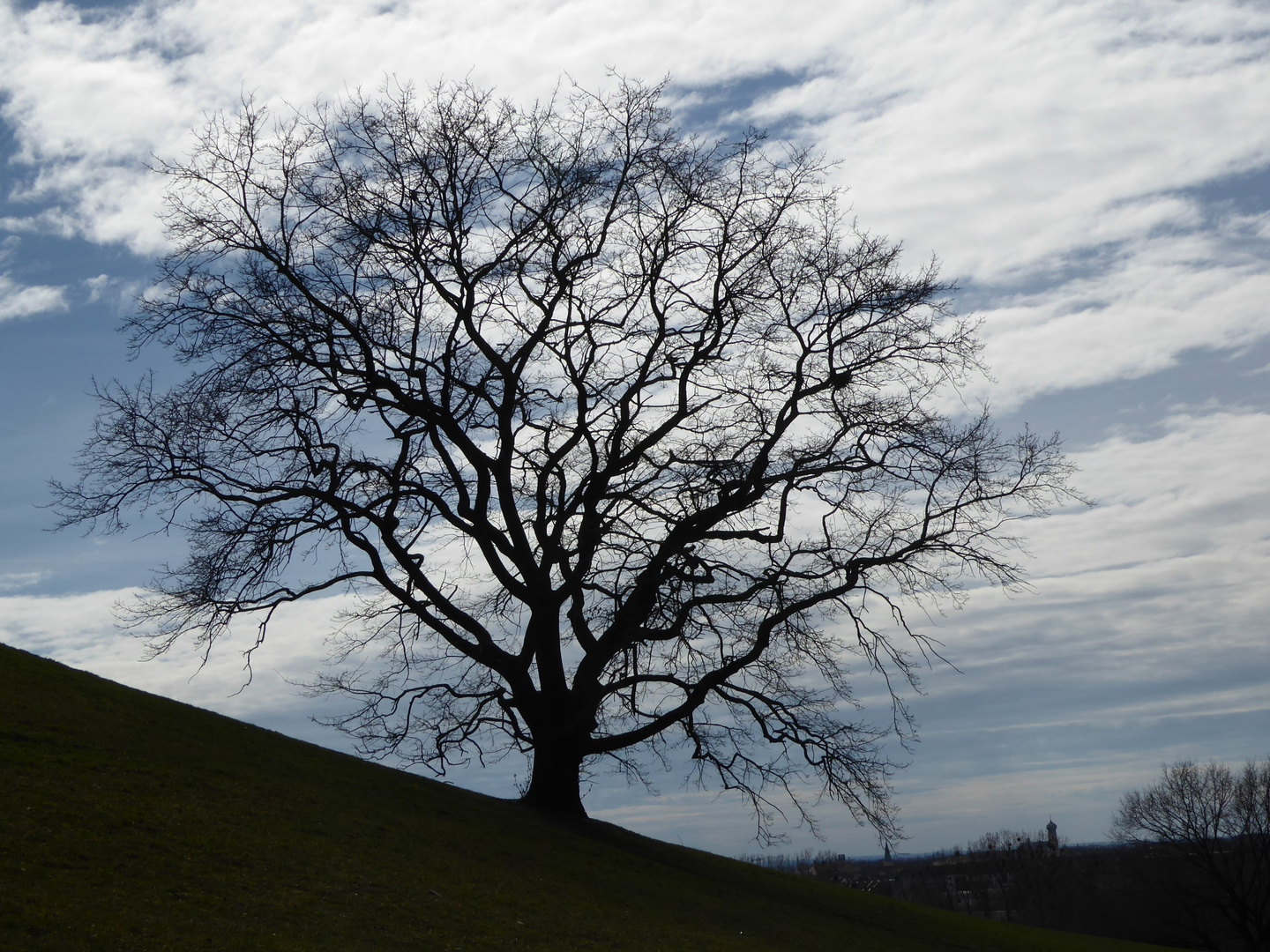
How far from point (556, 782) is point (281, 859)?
9112mm

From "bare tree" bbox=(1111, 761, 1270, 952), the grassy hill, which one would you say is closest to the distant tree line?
"bare tree" bbox=(1111, 761, 1270, 952)

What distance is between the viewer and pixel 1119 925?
2291 inches

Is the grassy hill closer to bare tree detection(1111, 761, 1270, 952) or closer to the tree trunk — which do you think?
the tree trunk

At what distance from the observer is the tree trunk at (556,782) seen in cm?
1989

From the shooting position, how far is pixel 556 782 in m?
20.0

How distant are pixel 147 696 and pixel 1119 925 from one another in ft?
189

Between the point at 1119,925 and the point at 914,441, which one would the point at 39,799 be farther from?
the point at 1119,925

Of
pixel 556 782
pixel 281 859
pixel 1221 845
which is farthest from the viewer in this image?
pixel 1221 845

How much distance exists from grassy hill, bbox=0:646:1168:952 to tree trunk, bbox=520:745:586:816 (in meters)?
0.66

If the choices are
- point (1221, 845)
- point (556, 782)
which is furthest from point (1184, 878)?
point (556, 782)

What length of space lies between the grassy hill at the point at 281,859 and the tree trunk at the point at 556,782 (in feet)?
2.18

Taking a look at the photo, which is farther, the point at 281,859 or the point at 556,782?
the point at 556,782

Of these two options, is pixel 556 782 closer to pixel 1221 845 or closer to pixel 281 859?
pixel 281 859

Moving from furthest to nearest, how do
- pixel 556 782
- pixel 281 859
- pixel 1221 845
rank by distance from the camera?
pixel 1221 845, pixel 556 782, pixel 281 859
